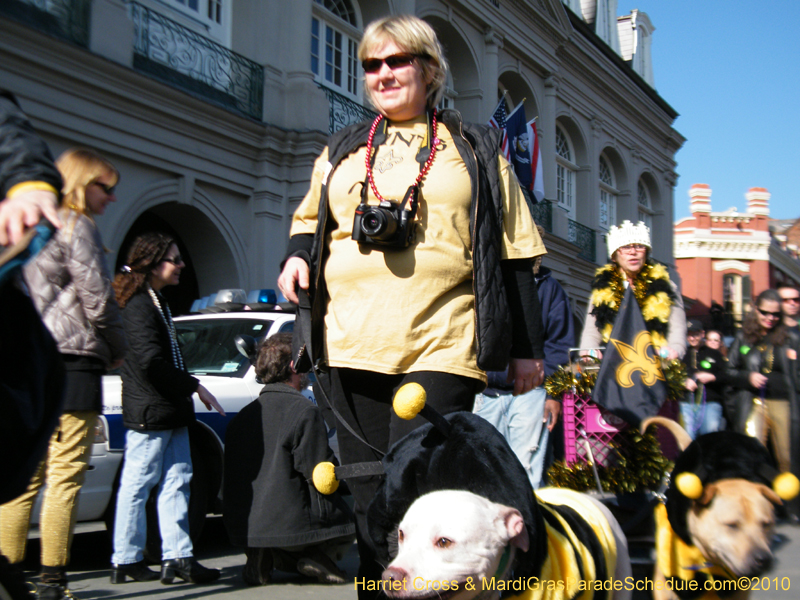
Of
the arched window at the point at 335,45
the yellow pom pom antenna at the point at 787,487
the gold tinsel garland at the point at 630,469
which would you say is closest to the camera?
the yellow pom pom antenna at the point at 787,487

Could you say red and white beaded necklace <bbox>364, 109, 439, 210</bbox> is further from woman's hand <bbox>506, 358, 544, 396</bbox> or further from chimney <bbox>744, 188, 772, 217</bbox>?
chimney <bbox>744, 188, 772, 217</bbox>

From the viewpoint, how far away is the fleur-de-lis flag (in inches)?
188

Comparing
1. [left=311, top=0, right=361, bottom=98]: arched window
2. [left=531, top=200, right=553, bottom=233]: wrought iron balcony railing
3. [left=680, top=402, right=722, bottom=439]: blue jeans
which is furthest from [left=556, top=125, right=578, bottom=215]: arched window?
[left=680, top=402, right=722, bottom=439]: blue jeans

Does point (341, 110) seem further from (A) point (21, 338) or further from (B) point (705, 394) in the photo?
(A) point (21, 338)

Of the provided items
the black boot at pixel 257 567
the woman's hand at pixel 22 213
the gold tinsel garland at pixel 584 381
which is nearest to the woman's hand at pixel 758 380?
the gold tinsel garland at pixel 584 381

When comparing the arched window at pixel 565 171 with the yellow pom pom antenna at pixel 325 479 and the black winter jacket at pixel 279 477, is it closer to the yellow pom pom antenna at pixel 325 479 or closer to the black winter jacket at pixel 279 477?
the black winter jacket at pixel 279 477

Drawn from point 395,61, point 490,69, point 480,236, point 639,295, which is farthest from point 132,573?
point 490,69

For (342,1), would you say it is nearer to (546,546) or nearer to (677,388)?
(677,388)

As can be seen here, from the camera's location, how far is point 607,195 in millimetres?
28938

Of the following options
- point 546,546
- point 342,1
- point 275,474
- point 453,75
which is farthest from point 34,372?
point 453,75

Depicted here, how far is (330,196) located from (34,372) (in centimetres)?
124

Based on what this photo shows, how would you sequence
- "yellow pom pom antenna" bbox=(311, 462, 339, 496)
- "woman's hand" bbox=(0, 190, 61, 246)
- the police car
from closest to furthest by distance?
"woman's hand" bbox=(0, 190, 61, 246)
"yellow pom pom antenna" bbox=(311, 462, 339, 496)
the police car

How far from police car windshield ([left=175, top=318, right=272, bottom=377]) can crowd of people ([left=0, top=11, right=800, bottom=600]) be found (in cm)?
132

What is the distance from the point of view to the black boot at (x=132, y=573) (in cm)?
476
